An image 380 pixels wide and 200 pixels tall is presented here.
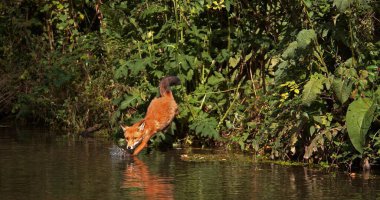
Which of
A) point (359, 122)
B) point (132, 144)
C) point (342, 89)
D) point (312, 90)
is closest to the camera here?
point (359, 122)

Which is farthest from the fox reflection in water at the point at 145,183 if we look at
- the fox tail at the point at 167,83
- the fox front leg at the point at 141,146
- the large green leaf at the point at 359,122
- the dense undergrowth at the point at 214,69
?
the large green leaf at the point at 359,122

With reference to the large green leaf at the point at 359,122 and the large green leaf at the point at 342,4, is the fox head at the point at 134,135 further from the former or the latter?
the large green leaf at the point at 342,4

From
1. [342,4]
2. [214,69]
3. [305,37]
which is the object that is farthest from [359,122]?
→ [214,69]

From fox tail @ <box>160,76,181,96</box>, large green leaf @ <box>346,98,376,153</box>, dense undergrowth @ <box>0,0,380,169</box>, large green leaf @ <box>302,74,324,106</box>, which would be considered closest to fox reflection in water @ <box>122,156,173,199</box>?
fox tail @ <box>160,76,181,96</box>

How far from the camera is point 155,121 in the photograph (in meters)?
12.6

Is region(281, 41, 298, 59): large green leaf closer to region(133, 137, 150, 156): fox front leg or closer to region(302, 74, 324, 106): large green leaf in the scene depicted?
region(302, 74, 324, 106): large green leaf

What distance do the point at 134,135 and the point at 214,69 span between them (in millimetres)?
1814

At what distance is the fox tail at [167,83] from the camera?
1252 centimetres

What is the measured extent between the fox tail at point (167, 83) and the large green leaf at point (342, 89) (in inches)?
106

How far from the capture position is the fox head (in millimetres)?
12594

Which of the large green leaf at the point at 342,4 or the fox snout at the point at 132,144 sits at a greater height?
the large green leaf at the point at 342,4

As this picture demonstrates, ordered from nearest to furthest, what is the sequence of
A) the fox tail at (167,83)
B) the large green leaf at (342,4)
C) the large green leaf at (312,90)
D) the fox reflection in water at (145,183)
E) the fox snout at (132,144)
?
the fox reflection in water at (145,183) → the large green leaf at (342,4) → the large green leaf at (312,90) → the fox tail at (167,83) → the fox snout at (132,144)

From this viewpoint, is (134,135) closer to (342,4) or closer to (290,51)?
(290,51)

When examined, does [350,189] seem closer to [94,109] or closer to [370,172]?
[370,172]
